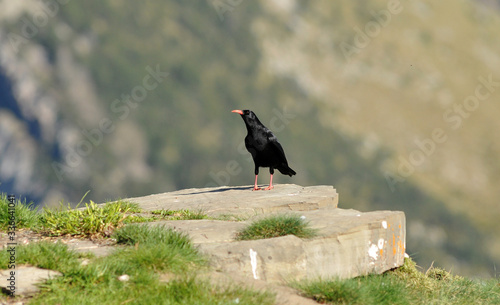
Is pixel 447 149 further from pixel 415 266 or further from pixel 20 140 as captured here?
pixel 415 266

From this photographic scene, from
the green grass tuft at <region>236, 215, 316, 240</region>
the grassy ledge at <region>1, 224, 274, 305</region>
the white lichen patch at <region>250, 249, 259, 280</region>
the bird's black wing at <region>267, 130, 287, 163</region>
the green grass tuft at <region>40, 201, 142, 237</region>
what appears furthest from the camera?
the bird's black wing at <region>267, 130, 287, 163</region>

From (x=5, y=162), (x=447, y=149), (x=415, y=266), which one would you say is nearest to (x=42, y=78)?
(x=5, y=162)

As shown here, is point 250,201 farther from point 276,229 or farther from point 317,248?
point 317,248

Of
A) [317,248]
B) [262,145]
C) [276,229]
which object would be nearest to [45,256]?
[276,229]

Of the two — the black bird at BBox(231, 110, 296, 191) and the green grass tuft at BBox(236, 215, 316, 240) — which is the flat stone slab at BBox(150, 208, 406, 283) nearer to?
the green grass tuft at BBox(236, 215, 316, 240)

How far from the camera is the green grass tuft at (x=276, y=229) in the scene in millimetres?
7184

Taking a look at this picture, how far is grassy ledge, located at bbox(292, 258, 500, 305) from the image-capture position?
233 inches

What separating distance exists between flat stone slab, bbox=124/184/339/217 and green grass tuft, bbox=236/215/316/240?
1.80m

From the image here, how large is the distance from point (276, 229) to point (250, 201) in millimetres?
3501

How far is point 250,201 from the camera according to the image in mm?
10734

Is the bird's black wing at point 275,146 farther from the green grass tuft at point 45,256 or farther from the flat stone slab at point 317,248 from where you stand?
the green grass tuft at point 45,256

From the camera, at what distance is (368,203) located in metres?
184

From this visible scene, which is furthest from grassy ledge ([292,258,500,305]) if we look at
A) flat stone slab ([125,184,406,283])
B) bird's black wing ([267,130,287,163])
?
bird's black wing ([267,130,287,163])

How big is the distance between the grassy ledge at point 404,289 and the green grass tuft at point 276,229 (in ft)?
3.02
